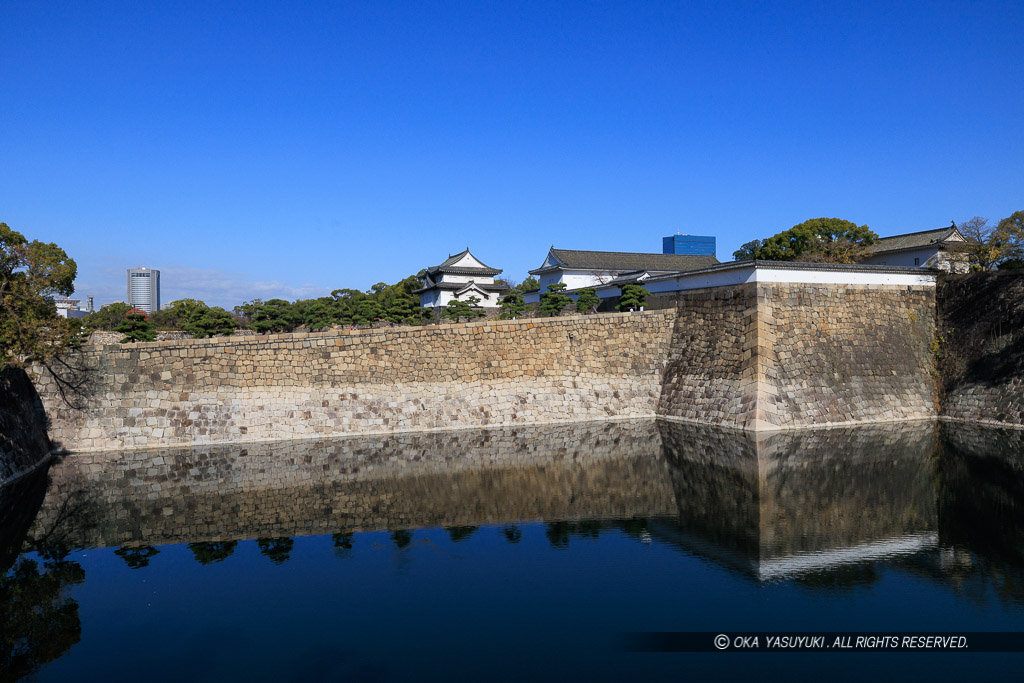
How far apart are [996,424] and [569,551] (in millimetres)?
13105

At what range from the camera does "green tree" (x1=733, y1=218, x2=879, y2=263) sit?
2620 centimetres

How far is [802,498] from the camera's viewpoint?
9883mm

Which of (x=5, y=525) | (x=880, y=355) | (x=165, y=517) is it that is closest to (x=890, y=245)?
(x=880, y=355)

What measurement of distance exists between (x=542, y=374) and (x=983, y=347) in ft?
37.2

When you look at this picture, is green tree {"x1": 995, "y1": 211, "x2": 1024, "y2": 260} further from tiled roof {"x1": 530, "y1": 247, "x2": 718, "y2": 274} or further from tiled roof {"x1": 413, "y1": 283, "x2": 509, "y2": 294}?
tiled roof {"x1": 413, "y1": 283, "x2": 509, "y2": 294}

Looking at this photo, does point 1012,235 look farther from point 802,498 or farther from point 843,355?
point 802,498

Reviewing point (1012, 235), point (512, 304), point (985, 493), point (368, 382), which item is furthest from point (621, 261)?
point (985, 493)

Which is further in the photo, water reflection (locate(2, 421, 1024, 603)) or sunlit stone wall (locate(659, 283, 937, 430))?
sunlit stone wall (locate(659, 283, 937, 430))

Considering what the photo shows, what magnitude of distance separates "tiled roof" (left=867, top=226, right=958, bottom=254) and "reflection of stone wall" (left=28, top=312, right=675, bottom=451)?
12.6 m

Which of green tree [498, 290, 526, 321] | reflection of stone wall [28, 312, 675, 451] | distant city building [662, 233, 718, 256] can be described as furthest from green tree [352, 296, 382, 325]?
distant city building [662, 233, 718, 256]

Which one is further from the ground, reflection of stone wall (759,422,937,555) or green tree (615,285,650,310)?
green tree (615,285,650,310)

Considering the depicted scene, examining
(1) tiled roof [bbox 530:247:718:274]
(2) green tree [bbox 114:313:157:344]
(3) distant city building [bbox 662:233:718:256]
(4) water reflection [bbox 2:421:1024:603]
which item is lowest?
(4) water reflection [bbox 2:421:1024:603]

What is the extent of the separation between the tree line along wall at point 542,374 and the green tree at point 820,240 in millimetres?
8047

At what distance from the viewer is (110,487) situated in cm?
1116
